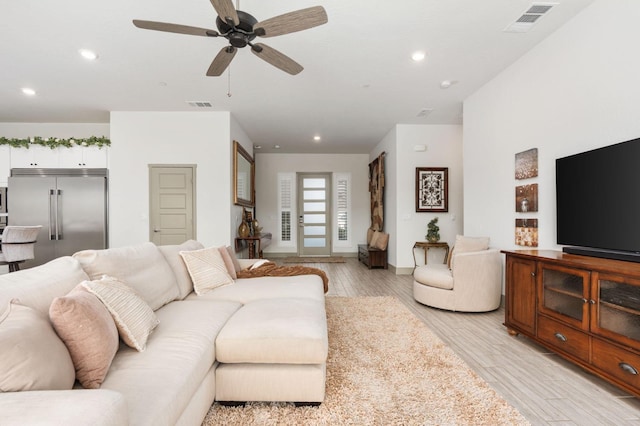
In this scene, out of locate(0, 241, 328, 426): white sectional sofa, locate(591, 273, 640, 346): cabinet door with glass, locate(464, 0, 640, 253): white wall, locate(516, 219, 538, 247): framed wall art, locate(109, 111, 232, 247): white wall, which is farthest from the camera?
locate(109, 111, 232, 247): white wall

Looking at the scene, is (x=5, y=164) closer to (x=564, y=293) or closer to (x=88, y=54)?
(x=88, y=54)

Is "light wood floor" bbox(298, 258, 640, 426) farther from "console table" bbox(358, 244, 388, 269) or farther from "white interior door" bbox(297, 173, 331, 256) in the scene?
"white interior door" bbox(297, 173, 331, 256)

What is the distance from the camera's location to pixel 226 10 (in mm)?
1922

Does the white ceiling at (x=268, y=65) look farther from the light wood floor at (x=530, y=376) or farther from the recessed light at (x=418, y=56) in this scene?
the light wood floor at (x=530, y=376)

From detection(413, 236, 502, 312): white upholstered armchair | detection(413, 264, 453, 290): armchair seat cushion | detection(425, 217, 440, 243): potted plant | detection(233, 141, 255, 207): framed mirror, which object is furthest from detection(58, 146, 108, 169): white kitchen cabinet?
detection(425, 217, 440, 243): potted plant

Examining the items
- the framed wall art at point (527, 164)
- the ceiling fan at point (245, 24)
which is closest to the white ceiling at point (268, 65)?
the ceiling fan at point (245, 24)

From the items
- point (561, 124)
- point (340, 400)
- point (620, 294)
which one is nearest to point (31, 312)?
point (340, 400)

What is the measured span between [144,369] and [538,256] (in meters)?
2.83

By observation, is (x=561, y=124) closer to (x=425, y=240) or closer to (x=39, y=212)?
(x=425, y=240)

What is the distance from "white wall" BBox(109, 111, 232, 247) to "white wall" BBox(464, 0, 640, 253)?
12.8 feet

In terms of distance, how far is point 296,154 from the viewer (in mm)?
8688

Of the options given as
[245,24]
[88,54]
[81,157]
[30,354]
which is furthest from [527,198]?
[81,157]

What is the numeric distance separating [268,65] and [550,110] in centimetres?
297

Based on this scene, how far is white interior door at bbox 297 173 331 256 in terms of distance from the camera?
873 centimetres
